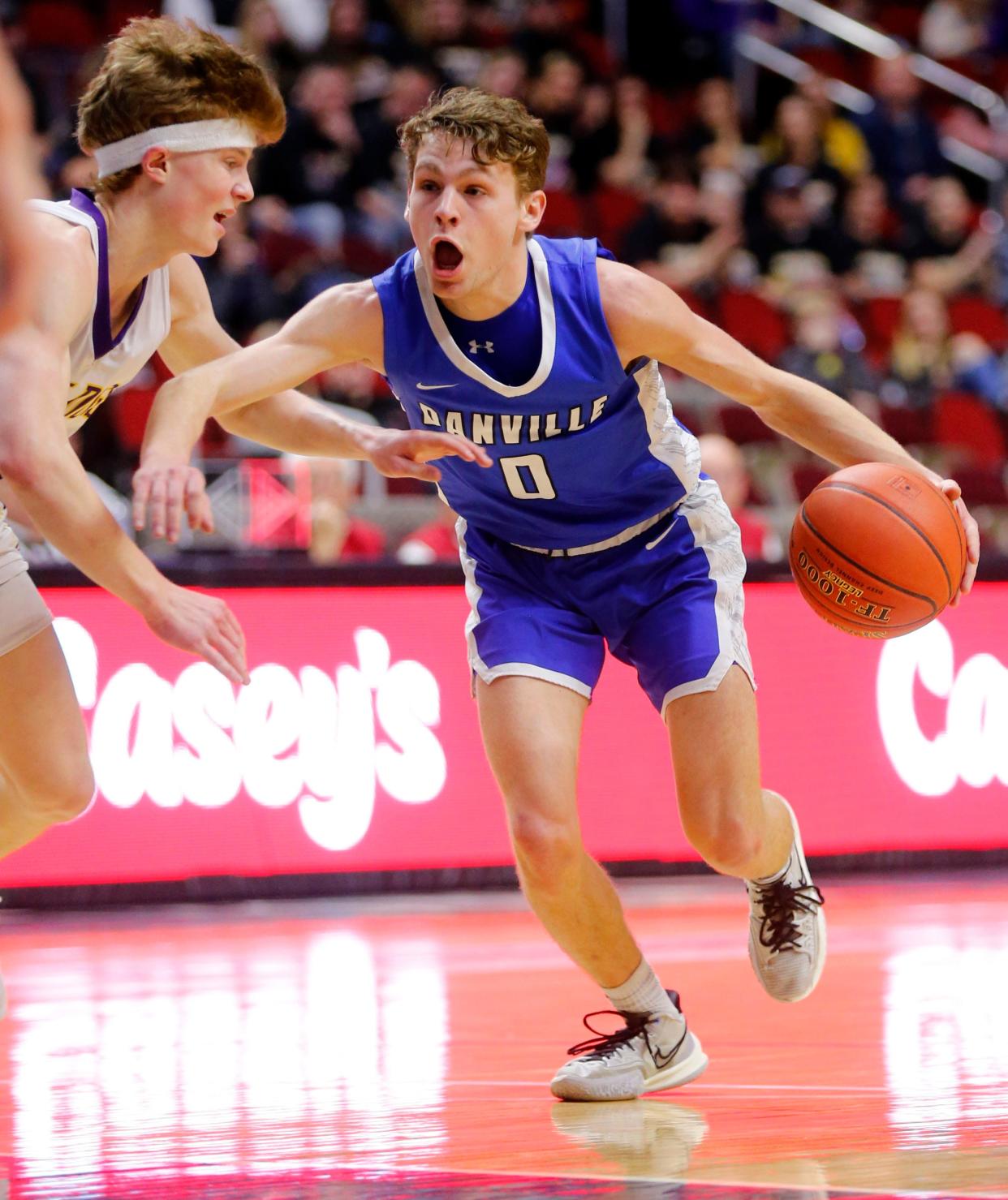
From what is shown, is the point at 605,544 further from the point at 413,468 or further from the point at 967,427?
the point at 967,427

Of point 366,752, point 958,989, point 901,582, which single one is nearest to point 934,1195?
point 901,582

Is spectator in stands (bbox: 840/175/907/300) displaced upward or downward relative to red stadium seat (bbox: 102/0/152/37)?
downward

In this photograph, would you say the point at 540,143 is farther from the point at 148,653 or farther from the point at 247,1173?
the point at 148,653

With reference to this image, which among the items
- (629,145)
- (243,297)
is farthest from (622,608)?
(629,145)

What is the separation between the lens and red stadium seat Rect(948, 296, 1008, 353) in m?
13.3

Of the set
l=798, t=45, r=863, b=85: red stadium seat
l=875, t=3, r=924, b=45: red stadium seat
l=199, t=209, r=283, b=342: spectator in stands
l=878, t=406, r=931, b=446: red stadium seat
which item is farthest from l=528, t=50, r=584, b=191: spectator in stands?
l=875, t=3, r=924, b=45: red stadium seat

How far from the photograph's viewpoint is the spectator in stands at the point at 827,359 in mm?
11656

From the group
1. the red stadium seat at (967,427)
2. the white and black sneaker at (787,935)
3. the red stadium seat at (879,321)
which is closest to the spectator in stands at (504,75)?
the red stadium seat at (879,321)

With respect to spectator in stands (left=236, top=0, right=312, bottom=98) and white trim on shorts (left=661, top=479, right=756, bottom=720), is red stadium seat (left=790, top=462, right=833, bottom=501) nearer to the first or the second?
spectator in stands (left=236, top=0, right=312, bottom=98)

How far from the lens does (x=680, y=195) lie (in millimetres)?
12609

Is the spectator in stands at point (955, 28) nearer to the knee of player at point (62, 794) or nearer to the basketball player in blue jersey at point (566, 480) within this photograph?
the basketball player in blue jersey at point (566, 480)

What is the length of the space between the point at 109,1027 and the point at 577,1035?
1.18m

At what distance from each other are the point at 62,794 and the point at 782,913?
1.58 metres

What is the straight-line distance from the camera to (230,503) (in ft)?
31.8
